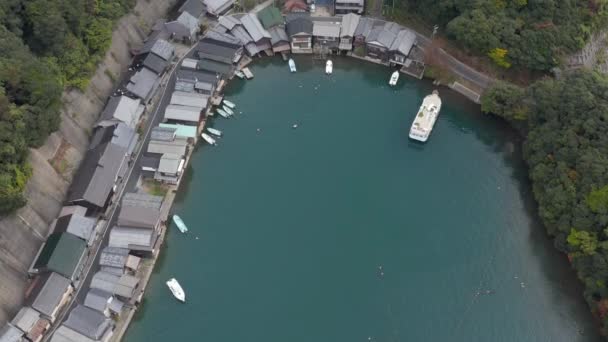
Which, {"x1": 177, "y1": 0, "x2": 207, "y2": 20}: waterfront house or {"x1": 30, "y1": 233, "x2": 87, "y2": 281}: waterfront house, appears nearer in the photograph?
{"x1": 30, "y1": 233, "x2": 87, "y2": 281}: waterfront house

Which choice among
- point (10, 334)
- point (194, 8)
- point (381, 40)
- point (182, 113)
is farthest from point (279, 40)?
point (10, 334)

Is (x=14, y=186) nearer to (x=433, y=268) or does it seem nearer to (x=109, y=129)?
(x=109, y=129)

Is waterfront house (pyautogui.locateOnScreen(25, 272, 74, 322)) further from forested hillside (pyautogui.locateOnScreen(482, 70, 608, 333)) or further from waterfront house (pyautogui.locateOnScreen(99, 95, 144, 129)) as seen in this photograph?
forested hillside (pyautogui.locateOnScreen(482, 70, 608, 333))

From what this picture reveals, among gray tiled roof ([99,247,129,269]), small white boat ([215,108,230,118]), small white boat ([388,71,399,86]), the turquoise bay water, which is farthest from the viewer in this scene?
small white boat ([388,71,399,86])

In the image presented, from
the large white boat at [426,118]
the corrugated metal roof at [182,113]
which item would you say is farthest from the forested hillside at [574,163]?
the corrugated metal roof at [182,113]

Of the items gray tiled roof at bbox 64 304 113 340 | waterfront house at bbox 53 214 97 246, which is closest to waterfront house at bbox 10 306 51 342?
gray tiled roof at bbox 64 304 113 340

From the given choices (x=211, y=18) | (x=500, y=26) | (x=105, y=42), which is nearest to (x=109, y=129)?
(x=105, y=42)

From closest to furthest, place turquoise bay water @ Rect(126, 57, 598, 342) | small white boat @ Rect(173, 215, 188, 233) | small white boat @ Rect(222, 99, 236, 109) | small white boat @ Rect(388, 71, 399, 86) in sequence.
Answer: turquoise bay water @ Rect(126, 57, 598, 342)
small white boat @ Rect(173, 215, 188, 233)
small white boat @ Rect(222, 99, 236, 109)
small white boat @ Rect(388, 71, 399, 86)
